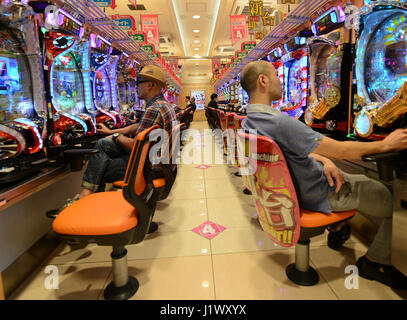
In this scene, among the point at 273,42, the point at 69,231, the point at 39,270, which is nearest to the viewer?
the point at 69,231

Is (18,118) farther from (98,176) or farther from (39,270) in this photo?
(39,270)

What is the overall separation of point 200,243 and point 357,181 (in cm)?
117

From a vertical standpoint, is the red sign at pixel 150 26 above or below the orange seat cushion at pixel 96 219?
above

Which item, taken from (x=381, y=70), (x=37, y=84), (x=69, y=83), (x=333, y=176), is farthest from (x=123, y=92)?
(x=333, y=176)

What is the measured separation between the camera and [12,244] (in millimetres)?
1599

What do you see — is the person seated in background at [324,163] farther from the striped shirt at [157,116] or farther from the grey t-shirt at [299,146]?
the striped shirt at [157,116]

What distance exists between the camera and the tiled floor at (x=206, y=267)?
144 cm

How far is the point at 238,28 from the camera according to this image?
7379 millimetres

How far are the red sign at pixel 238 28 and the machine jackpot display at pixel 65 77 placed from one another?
580cm

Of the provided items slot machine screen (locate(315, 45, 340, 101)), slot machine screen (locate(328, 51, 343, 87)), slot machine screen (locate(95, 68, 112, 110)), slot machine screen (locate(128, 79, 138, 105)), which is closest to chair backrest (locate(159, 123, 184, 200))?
slot machine screen (locate(328, 51, 343, 87))

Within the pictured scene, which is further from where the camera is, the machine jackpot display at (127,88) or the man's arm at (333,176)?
the machine jackpot display at (127,88)

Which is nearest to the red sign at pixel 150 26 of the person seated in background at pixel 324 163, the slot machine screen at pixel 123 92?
the slot machine screen at pixel 123 92

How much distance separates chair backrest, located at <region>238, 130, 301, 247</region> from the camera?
115cm
